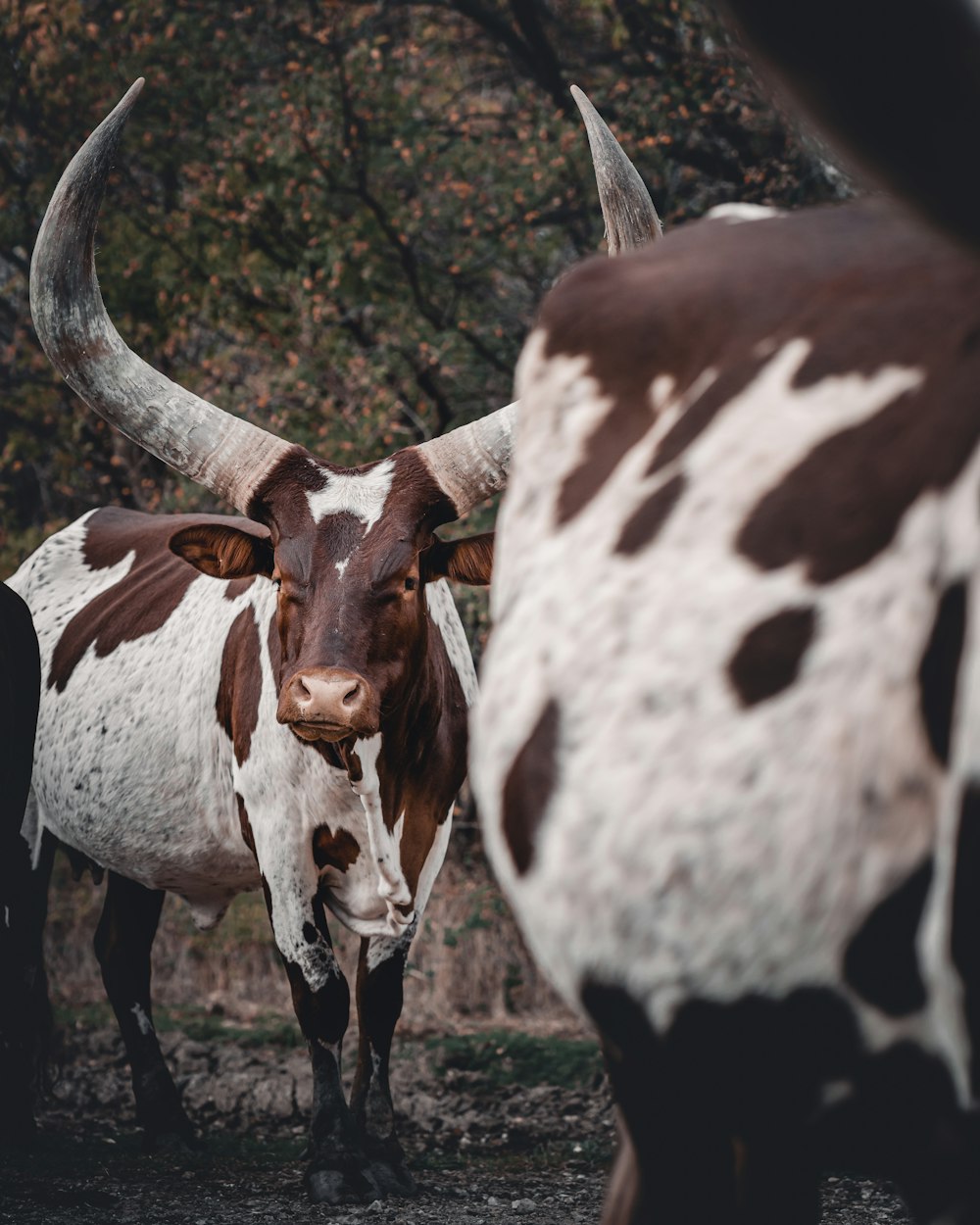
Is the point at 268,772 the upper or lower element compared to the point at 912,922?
lower

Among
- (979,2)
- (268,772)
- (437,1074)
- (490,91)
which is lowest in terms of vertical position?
(437,1074)

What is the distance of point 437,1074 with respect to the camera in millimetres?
5574

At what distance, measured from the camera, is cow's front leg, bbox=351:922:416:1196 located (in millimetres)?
4492

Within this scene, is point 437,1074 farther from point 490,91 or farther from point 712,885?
point 490,91

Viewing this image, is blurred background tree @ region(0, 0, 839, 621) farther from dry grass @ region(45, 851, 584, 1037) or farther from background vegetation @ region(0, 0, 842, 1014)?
dry grass @ region(45, 851, 584, 1037)

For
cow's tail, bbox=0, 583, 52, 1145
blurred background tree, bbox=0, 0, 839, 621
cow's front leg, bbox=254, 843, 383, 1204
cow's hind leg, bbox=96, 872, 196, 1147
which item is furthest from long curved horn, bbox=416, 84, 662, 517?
blurred background tree, bbox=0, 0, 839, 621

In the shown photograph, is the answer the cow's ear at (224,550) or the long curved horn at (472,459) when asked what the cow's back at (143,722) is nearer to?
the cow's ear at (224,550)

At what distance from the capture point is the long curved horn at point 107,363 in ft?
13.3

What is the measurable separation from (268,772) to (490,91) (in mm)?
5606

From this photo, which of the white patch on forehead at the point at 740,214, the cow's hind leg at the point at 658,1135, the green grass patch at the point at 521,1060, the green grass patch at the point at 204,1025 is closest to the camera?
the cow's hind leg at the point at 658,1135

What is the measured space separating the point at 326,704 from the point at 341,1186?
155cm

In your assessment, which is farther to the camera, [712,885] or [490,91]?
[490,91]

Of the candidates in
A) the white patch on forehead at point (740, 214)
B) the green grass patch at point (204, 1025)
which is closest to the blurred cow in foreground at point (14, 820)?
the green grass patch at point (204, 1025)

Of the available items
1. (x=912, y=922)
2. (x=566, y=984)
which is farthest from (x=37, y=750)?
(x=912, y=922)
